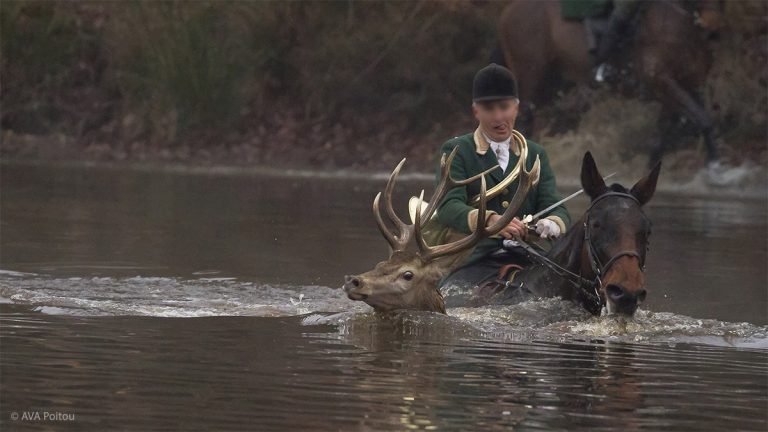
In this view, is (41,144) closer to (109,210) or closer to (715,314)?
(109,210)

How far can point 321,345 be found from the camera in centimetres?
1135

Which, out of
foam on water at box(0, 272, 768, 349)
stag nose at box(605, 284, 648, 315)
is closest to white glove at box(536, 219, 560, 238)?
foam on water at box(0, 272, 768, 349)

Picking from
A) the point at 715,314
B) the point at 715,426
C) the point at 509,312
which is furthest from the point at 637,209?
the point at 715,314

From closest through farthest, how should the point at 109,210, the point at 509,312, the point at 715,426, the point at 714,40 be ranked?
the point at 715,426, the point at 509,312, the point at 109,210, the point at 714,40

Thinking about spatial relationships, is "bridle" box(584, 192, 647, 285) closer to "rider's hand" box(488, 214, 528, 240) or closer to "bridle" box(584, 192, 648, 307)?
"bridle" box(584, 192, 648, 307)

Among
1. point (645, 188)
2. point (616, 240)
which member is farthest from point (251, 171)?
point (616, 240)

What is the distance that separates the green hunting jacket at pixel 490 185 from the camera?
12.7 m

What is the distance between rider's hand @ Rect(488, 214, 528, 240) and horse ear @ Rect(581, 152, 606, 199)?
0.71 metres

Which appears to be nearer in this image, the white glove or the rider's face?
the white glove

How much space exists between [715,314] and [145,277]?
180 inches

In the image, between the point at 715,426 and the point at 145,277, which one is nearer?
the point at 715,426

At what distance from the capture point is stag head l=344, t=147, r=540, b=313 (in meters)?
11.7

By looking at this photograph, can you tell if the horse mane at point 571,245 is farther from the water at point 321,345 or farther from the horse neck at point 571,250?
the water at point 321,345

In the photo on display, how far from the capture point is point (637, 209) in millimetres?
11492
